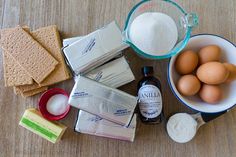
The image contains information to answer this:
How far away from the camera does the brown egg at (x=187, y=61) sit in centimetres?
63

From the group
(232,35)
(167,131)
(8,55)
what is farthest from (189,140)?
(8,55)

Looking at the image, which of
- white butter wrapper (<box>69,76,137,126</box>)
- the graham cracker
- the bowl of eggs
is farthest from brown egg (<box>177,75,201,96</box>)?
the graham cracker

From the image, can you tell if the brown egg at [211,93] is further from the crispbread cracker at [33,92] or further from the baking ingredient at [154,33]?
the crispbread cracker at [33,92]

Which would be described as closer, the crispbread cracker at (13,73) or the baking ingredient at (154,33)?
the baking ingredient at (154,33)

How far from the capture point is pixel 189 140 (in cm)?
69

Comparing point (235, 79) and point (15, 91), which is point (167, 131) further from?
point (15, 91)

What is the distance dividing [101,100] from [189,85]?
0.65 feet

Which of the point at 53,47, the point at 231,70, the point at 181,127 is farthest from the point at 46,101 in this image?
the point at 231,70

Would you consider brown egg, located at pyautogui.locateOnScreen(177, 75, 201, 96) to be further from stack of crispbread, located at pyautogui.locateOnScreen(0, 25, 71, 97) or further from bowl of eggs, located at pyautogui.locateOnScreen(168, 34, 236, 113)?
stack of crispbread, located at pyautogui.locateOnScreen(0, 25, 71, 97)

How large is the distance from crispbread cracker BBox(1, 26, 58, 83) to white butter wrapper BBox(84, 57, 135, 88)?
0.37 feet

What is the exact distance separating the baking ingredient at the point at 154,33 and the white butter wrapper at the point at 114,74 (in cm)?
8

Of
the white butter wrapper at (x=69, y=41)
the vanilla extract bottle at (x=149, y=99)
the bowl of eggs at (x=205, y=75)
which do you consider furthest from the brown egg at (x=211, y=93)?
the white butter wrapper at (x=69, y=41)

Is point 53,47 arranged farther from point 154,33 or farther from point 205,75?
point 205,75

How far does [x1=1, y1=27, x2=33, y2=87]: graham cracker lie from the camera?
27.7 inches
